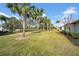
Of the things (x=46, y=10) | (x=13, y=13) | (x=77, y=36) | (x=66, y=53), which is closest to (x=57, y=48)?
(x=66, y=53)

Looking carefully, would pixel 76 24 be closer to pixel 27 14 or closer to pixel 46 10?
pixel 46 10

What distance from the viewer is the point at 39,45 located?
18.0 ft

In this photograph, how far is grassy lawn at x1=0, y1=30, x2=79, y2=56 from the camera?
5.35 m

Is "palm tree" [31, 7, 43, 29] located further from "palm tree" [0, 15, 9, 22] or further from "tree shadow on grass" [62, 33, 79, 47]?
"tree shadow on grass" [62, 33, 79, 47]

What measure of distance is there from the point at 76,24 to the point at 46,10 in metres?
0.87

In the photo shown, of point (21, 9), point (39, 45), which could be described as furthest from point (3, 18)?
point (39, 45)

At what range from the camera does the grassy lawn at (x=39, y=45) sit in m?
5.35

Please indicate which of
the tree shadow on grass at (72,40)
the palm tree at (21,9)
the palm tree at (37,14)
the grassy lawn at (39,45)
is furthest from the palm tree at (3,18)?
the tree shadow on grass at (72,40)

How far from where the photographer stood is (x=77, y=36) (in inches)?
220

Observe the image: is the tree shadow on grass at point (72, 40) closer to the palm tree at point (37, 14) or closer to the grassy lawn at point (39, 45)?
the grassy lawn at point (39, 45)

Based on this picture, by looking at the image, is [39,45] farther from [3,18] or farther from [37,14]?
[3,18]

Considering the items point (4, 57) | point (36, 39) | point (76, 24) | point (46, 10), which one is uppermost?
point (46, 10)

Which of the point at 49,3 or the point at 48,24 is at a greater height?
the point at 49,3

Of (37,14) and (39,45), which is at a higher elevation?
(37,14)
